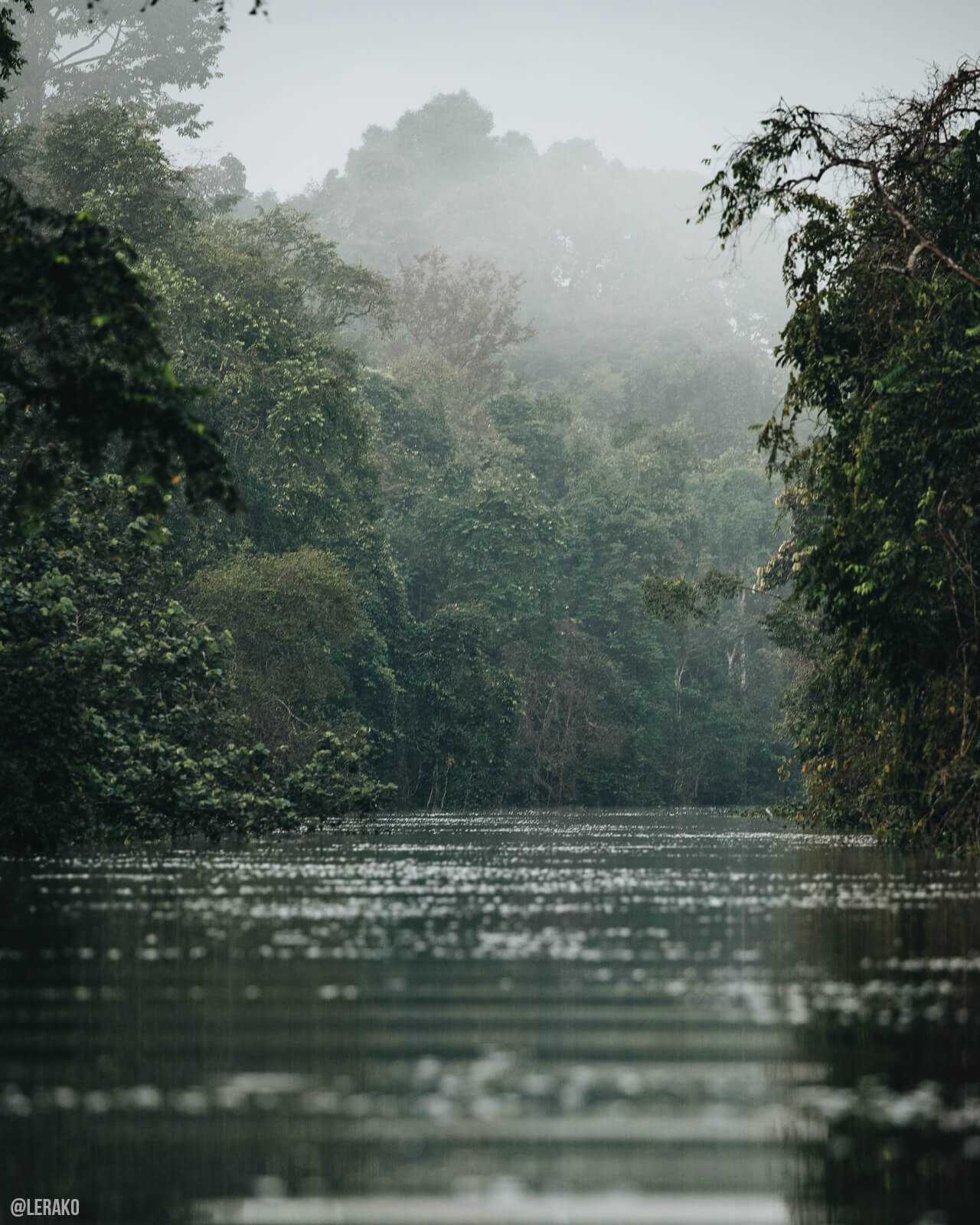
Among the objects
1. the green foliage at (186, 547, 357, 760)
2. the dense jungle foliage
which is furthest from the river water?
the green foliage at (186, 547, 357, 760)

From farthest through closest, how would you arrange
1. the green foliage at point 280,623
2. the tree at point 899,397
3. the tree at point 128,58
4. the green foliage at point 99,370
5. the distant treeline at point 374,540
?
1. the tree at point 128,58
2. the green foliage at point 280,623
3. the distant treeline at point 374,540
4. the tree at point 899,397
5. the green foliage at point 99,370

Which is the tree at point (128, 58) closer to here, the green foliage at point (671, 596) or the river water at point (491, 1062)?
the green foliage at point (671, 596)

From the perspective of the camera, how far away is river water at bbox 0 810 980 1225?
4.21 m

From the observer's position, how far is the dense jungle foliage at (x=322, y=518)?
19016 mm

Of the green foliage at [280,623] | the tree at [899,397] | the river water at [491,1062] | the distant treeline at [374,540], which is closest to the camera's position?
the river water at [491,1062]

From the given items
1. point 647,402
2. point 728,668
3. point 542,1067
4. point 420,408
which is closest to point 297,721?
point 420,408

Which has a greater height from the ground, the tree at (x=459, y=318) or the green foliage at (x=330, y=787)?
the tree at (x=459, y=318)

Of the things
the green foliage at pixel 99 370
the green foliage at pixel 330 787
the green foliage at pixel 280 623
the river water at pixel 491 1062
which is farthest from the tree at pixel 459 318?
the green foliage at pixel 99 370

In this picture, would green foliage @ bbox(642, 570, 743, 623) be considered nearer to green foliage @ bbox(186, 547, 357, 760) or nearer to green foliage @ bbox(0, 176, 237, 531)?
green foliage @ bbox(186, 547, 357, 760)

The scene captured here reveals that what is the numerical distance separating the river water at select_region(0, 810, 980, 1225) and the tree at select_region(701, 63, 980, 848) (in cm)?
712

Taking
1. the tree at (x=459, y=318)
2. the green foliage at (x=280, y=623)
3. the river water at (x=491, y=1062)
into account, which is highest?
the tree at (x=459, y=318)

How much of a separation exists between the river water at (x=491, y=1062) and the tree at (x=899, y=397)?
280 inches

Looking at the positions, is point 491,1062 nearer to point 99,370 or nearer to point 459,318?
point 99,370

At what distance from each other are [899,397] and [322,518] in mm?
27665
